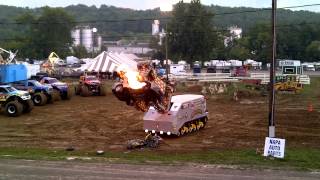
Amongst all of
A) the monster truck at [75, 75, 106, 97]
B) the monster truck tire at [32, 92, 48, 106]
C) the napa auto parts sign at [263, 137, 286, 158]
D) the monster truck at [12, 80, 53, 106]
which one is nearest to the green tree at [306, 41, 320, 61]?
the monster truck at [75, 75, 106, 97]

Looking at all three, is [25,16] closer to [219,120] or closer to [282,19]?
[282,19]

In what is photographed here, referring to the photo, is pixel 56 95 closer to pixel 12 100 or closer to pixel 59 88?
pixel 59 88

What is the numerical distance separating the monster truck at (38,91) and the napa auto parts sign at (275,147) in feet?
70.5

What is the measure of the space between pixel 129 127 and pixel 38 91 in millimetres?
12762

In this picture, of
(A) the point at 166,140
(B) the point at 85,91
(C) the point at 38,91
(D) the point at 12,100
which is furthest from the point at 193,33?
(A) the point at 166,140

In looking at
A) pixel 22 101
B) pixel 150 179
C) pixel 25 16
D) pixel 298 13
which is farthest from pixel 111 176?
pixel 25 16

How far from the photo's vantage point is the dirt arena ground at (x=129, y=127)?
22.4 meters

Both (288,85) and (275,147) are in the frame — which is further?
(288,85)

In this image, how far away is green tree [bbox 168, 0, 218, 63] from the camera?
83875 millimetres

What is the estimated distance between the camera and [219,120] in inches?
1168

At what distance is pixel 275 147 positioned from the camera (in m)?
19.0

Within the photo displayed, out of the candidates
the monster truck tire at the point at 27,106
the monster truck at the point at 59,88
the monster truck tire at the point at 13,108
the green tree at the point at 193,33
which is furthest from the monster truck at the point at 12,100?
the green tree at the point at 193,33

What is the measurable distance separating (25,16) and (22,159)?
11555cm

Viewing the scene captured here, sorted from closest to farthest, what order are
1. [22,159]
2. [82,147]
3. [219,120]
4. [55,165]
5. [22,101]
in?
[55,165] < [22,159] < [82,147] < [219,120] < [22,101]
